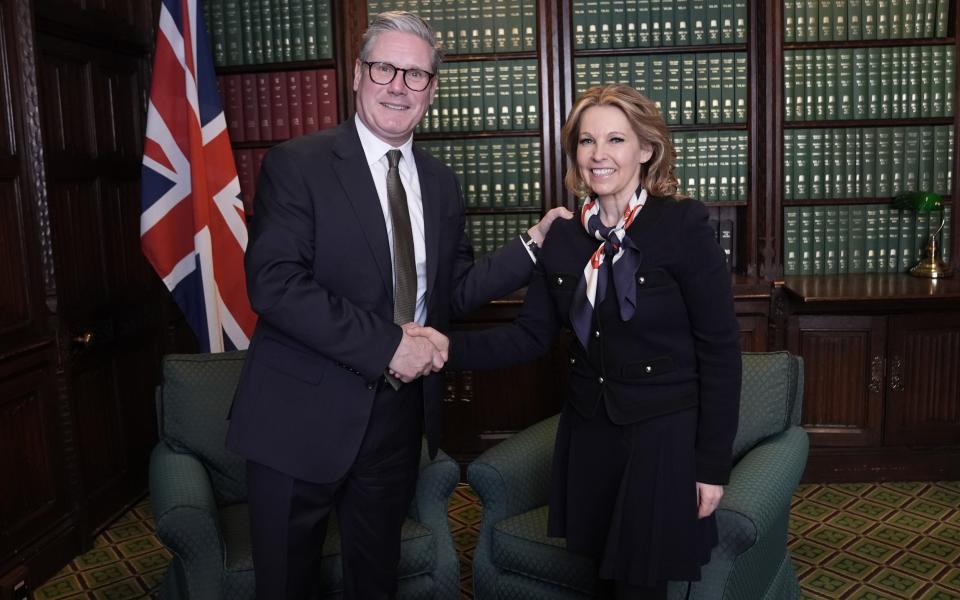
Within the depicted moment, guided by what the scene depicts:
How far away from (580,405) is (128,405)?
2593 millimetres

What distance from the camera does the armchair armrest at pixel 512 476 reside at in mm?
2502

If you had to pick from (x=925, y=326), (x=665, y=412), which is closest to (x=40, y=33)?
(x=665, y=412)

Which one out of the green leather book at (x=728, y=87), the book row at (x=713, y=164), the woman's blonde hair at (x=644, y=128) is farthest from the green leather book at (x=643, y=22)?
the woman's blonde hair at (x=644, y=128)

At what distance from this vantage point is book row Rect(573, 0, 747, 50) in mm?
4027

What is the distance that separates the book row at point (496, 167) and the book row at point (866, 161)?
3.76 ft

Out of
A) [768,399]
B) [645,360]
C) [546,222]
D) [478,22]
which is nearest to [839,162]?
[478,22]

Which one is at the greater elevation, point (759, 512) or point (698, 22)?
point (698, 22)

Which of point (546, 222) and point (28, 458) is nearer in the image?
point (546, 222)

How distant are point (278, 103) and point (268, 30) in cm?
33

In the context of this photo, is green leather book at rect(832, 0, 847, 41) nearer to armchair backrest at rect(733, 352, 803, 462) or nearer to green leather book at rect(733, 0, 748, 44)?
green leather book at rect(733, 0, 748, 44)

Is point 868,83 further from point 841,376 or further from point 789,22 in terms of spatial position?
point 841,376

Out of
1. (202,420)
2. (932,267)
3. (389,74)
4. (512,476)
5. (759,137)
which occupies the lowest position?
(512,476)

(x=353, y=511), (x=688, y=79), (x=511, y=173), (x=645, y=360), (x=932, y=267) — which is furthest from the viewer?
(x=511, y=173)

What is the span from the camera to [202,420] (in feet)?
8.84
